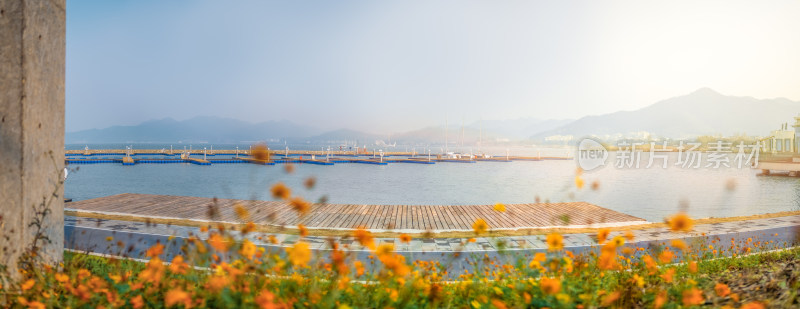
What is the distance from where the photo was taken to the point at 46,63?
8.53 ft

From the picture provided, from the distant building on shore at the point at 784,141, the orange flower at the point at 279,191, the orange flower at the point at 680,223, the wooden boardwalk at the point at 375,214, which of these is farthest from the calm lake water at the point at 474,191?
the distant building on shore at the point at 784,141

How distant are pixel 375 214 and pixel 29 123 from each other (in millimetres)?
6224

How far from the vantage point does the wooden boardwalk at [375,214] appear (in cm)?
721

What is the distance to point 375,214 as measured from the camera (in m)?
8.26

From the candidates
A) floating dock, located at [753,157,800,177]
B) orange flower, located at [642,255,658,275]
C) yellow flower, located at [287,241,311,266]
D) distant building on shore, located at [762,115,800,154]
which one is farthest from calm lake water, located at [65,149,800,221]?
distant building on shore, located at [762,115,800,154]

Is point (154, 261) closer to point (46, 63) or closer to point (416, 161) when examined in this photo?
point (46, 63)

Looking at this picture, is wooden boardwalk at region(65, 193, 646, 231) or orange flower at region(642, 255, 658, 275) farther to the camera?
wooden boardwalk at region(65, 193, 646, 231)

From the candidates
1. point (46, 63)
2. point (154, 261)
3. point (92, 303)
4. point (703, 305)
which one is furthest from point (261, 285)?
point (46, 63)

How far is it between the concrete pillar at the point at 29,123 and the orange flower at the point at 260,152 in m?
1.36

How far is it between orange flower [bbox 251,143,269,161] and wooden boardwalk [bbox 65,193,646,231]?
4814 mm

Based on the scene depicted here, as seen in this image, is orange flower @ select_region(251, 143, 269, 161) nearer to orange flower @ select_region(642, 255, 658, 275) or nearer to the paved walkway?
orange flower @ select_region(642, 255, 658, 275)

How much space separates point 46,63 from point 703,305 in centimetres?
394

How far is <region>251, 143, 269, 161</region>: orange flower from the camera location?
190 centimetres

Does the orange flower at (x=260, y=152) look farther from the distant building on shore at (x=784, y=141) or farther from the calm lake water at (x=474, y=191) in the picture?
the distant building on shore at (x=784, y=141)
